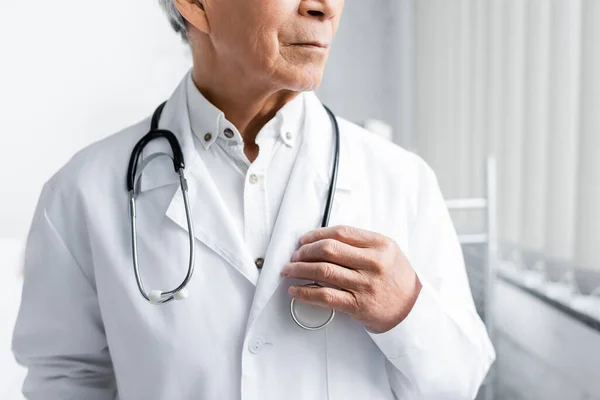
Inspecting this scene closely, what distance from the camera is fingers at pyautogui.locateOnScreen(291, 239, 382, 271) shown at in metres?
0.66

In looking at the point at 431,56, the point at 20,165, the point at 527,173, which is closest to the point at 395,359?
the point at 527,173

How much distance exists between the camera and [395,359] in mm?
703

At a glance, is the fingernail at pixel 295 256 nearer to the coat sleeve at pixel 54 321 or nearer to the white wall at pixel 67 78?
the coat sleeve at pixel 54 321

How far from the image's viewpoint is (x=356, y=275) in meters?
0.66

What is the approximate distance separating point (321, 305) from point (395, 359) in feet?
0.42

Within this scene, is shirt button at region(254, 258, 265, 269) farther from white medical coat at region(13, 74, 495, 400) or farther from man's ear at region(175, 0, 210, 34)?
man's ear at region(175, 0, 210, 34)

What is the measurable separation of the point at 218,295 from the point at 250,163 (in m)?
0.19

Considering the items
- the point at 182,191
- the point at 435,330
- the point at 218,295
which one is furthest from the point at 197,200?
the point at 435,330

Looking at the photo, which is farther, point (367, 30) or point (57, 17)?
point (367, 30)

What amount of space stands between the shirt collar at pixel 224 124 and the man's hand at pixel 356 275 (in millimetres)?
178

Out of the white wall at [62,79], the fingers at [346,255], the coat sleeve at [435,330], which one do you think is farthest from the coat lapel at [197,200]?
the white wall at [62,79]

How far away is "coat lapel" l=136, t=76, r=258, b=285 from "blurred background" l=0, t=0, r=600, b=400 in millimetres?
898

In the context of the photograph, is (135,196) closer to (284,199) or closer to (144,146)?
(144,146)

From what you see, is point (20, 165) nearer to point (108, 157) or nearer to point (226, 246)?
point (108, 157)
